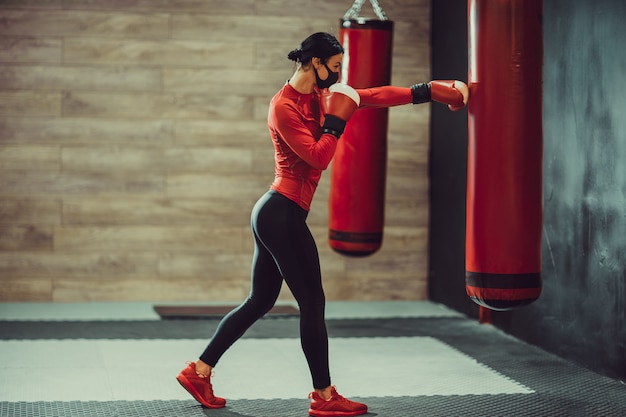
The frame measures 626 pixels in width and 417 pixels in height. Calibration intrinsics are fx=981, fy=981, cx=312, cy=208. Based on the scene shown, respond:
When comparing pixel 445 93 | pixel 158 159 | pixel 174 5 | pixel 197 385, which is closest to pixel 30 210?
pixel 158 159

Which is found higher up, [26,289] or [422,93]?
[422,93]

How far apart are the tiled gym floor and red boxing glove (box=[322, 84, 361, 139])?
948 mm

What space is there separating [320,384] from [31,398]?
39.6 inches

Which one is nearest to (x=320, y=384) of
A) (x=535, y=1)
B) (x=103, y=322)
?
(x=535, y=1)

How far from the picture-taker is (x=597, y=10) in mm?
3895

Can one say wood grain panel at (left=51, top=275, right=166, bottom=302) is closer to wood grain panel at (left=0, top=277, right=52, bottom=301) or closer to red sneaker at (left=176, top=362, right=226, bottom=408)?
wood grain panel at (left=0, top=277, right=52, bottom=301)

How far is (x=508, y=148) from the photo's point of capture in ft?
9.74

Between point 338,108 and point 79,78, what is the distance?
3043 mm

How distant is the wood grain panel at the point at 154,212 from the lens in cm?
570

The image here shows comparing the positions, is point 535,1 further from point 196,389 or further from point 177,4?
point 177,4

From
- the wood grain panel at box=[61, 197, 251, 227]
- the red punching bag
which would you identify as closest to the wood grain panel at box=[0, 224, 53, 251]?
the wood grain panel at box=[61, 197, 251, 227]

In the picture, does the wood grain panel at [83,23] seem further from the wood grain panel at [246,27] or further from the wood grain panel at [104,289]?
the wood grain panel at [104,289]

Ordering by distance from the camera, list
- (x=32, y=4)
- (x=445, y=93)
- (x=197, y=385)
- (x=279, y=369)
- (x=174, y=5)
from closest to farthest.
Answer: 1. (x=445, y=93)
2. (x=197, y=385)
3. (x=279, y=369)
4. (x=32, y=4)
5. (x=174, y=5)

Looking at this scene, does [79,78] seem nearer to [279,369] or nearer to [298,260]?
[279,369]
